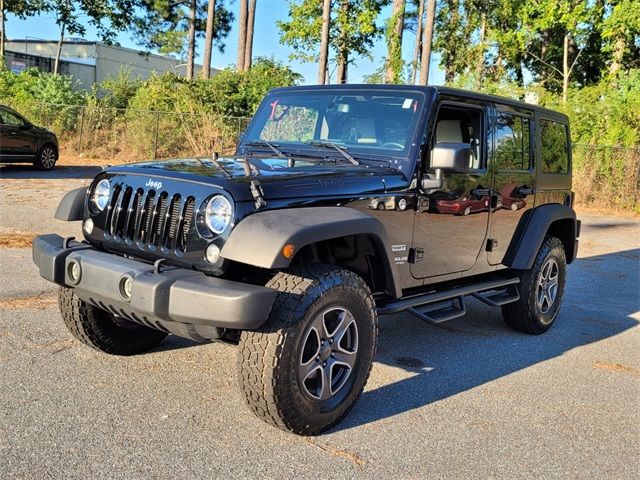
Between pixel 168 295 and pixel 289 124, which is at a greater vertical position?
pixel 289 124

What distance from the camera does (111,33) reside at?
39.6 meters

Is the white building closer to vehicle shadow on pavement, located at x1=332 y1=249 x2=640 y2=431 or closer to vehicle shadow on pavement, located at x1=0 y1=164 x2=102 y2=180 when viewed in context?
vehicle shadow on pavement, located at x1=0 y1=164 x2=102 y2=180

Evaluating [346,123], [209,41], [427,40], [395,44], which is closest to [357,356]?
[346,123]

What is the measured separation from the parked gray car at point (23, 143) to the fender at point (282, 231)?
1529 centimetres

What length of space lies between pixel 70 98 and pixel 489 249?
78.3 ft

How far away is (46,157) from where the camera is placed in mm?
17906

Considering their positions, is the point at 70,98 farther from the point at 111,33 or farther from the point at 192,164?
the point at 192,164

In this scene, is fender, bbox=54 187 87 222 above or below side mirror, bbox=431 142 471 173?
below

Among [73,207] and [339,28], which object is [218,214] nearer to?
[73,207]

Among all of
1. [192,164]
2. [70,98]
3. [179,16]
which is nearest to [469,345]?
[192,164]

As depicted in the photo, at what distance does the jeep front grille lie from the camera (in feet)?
11.5

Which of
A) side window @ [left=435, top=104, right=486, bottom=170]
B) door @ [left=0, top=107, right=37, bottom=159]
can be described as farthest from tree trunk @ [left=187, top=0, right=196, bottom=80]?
side window @ [left=435, top=104, right=486, bottom=170]

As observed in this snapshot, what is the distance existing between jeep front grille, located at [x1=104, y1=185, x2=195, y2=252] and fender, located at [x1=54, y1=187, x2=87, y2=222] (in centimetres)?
43

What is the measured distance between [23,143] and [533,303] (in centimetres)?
1522
